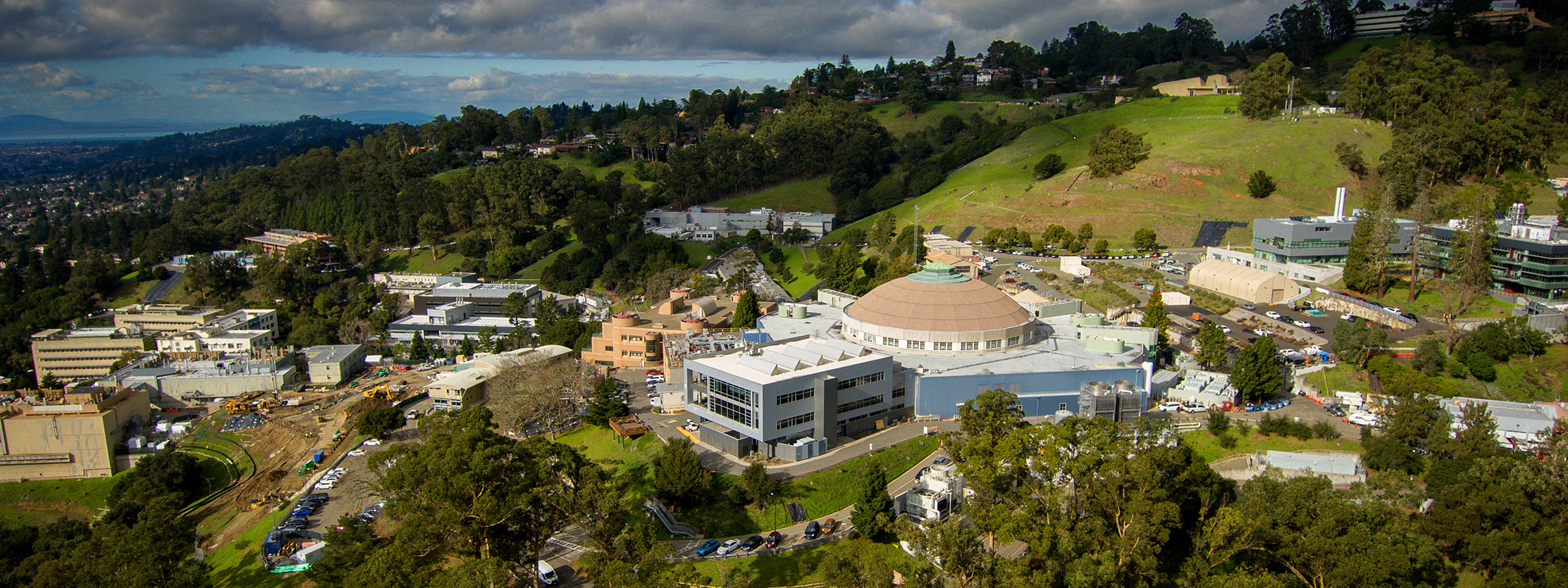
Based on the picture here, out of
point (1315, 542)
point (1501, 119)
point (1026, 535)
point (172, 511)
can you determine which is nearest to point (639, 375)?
point (172, 511)

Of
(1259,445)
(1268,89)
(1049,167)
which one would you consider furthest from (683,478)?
(1268,89)

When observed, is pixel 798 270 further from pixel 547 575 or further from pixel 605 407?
pixel 547 575

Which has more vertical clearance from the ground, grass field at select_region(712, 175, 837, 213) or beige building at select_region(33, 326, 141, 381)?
grass field at select_region(712, 175, 837, 213)

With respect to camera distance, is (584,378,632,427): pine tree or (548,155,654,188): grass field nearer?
(584,378,632,427): pine tree

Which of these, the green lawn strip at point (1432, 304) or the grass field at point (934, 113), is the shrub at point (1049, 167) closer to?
the grass field at point (934, 113)

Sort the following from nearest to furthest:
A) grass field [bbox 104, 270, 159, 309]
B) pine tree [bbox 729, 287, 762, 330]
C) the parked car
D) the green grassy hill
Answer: the parked car, pine tree [bbox 729, 287, 762, 330], the green grassy hill, grass field [bbox 104, 270, 159, 309]

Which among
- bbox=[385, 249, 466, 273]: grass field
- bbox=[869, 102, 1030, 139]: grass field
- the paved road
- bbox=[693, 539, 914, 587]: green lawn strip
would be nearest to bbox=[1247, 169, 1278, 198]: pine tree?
bbox=[869, 102, 1030, 139]: grass field

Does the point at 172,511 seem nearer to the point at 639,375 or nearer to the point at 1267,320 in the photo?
the point at 639,375

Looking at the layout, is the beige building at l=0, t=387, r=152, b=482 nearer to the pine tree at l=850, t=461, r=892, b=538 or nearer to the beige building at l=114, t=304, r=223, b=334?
the beige building at l=114, t=304, r=223, b=334
